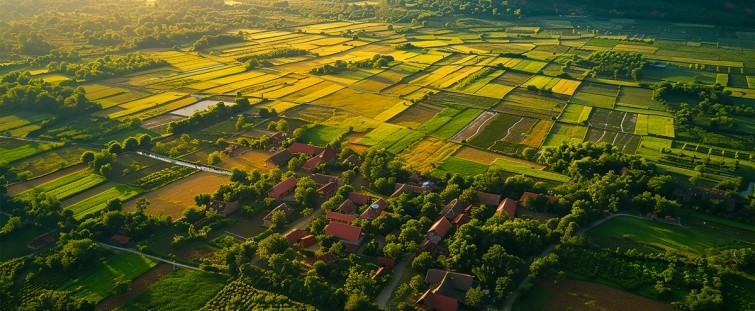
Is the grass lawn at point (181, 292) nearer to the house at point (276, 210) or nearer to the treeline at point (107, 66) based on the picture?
the house at point (276, 210)

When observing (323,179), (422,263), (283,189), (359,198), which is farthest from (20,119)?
(422,263)

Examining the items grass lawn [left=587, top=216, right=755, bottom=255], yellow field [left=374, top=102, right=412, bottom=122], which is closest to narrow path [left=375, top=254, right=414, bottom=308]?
grass lawn [left=587, top=216, right=755, bottom=255]

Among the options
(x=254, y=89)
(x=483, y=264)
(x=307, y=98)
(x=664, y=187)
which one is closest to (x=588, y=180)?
(x=664, y=187)

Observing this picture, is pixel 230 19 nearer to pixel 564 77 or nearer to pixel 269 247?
pixel 564 77

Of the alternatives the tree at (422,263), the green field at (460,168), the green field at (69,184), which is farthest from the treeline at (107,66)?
the tree at (422,263)

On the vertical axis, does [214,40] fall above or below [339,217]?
above

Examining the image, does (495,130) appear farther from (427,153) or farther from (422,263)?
(422,263)

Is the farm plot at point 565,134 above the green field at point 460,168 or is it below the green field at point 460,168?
below
